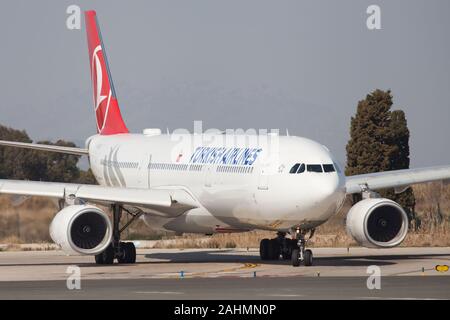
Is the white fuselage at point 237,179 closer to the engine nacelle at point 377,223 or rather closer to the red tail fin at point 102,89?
the engine nacelle at point 377,223

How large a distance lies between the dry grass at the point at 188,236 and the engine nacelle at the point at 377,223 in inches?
412

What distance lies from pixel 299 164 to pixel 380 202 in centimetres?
305

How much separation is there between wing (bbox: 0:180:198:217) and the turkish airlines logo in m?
9.94

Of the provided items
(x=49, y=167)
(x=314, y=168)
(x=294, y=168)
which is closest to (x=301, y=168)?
(x=294, y=168)

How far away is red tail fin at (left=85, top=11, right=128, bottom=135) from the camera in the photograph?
157 ft

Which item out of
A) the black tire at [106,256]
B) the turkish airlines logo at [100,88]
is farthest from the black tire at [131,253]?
the turkish airlines logo at [100,88]

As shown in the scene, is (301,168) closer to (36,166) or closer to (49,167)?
(49,167)

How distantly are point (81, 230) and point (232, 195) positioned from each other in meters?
4.15

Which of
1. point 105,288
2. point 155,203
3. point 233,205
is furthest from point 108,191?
point 105,288

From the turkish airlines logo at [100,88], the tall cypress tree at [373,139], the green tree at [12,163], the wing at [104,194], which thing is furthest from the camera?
the green tree at [12,163]

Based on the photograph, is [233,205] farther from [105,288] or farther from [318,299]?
[318,299]

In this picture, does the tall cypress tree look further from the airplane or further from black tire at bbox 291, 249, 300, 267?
black tire at bbox 291, 249, 300, 267

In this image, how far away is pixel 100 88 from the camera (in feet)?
158

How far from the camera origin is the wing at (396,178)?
38.2m
